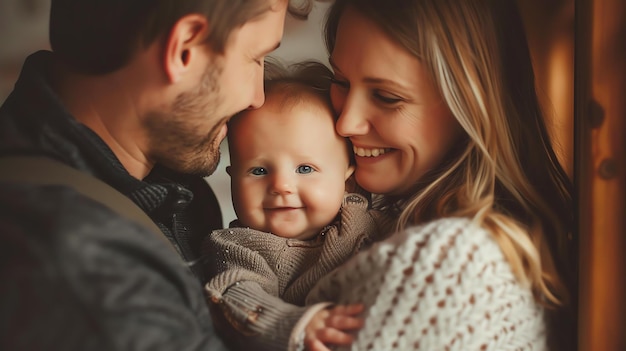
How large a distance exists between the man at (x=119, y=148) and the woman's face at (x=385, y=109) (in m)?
0.15

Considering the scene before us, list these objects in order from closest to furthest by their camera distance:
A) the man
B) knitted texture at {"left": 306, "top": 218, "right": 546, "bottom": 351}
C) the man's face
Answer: the man < knitted texture at {"left": 306, "top": 218, "right": 546, "bottom": 351} < the man's face

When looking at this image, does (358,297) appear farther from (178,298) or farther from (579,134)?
(579,134)

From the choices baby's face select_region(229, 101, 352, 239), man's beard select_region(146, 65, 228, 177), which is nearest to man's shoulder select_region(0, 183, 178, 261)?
man's beard select_region(146, 65, 228, 177)

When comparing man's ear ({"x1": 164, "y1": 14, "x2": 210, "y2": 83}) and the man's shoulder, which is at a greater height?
man's ear ({"x1": 164, "y1": 14, "x2": 210, "y2": 83})

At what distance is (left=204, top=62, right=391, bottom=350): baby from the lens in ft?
3.91

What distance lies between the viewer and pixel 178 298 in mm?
908

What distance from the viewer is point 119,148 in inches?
44.2

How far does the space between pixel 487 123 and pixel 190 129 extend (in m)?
0.52

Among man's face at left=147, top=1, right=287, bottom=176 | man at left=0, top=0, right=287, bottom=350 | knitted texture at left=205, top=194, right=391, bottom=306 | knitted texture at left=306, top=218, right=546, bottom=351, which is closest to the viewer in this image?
man at left=0, top=0, right=287, bottom=350

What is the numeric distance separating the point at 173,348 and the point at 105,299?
0.12 m

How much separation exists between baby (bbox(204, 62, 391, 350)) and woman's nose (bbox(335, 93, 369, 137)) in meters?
0.04

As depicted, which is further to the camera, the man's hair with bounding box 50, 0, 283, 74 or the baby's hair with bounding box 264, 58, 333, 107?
the baby's hair with bounding box 264, 58, 333, 107

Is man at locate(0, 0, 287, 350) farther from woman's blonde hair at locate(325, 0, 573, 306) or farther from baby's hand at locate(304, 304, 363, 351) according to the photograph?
woman's blonde hair at locate(325, 0, 573, 306)

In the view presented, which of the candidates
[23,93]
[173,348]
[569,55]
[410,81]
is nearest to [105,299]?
[173,348]
